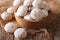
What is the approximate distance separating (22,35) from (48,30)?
137 millimetres

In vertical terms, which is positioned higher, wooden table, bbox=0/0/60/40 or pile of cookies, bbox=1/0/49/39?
pile of cookies, bbox=1/0/49/39

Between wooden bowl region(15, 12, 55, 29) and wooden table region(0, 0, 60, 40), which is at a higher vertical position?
wooden bowl region(15, 12, 55, 29)

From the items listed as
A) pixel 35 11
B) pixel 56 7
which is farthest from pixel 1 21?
pixel 56 7

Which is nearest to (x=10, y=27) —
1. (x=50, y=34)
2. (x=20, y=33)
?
(x=20, y=33)

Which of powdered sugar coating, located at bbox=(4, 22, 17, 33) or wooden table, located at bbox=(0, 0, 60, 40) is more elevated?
powdered sugar coating, located at bbox=(4, 22, 17, 33)

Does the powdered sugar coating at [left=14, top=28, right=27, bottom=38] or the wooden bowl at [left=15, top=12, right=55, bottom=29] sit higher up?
the wooden bowl at [left=15, top=12, right=55, bottom=29]

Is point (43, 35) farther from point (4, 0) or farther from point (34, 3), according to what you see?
point (4, 0)

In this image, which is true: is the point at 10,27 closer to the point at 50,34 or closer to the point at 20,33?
the point at 20,33

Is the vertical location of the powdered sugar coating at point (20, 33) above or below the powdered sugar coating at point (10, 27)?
below

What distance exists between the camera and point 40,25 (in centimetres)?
81

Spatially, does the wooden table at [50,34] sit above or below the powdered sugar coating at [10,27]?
below

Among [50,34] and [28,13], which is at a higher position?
[28,13]

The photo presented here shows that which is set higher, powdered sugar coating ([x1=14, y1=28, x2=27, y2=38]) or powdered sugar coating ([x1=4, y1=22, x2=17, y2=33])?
powdered sugar coating ([x1=4, y1=22, x2=17, y2=33])

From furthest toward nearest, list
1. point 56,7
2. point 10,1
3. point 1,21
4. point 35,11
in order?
point 10,1 < point 56,7 < point 1,21 < point 35,11
